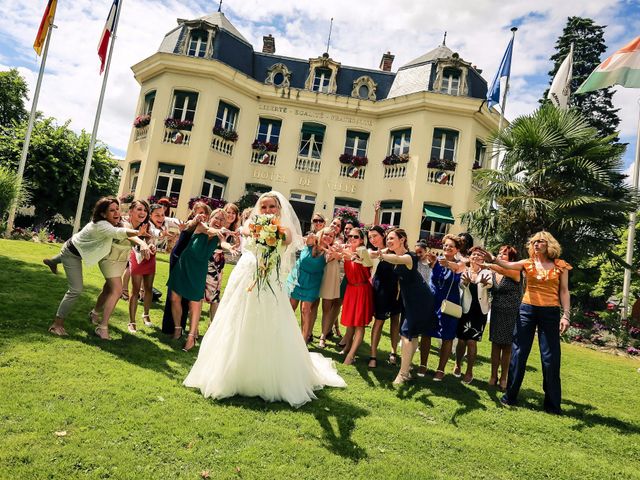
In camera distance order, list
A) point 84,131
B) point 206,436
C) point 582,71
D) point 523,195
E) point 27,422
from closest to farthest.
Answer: point 27,422
point 206,436
point 523,195
point 84,131
point 582,71

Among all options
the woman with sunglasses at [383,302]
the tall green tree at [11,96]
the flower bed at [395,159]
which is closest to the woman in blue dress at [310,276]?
the woman with sunglasses at [383,302]

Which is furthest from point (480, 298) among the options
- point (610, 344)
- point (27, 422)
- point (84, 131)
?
point (84, 131)

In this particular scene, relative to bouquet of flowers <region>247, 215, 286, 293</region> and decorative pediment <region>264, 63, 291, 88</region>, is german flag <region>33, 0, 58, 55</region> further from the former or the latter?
bouquet of flowers <region>247, 215, 286, 293</region>

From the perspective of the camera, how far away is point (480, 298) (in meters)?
5.77

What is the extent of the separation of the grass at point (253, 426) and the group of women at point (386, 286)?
A: 462mm

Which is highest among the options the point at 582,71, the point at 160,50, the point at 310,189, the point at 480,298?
the point at 582,71

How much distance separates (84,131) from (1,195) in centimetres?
1039

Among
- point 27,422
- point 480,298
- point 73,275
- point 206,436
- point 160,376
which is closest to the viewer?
point 27,422

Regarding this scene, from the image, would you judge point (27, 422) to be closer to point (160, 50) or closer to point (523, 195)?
point (523, 195)

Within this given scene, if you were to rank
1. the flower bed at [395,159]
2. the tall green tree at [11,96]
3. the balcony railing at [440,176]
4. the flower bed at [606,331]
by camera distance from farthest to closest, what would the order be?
the tall green tree at [11,96], the flower bed at [395,159], the balcony railing at [440,176], the flower bed at [606,331]

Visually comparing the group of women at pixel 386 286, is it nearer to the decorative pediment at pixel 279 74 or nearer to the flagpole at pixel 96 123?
the flagpole at pixel 96 123

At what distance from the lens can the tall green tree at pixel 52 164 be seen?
18.0 meters

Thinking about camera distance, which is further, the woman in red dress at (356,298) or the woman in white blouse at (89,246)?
the woman in red dress at (356,298)

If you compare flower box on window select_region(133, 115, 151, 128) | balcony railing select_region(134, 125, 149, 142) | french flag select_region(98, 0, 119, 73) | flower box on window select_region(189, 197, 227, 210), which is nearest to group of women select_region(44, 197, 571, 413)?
flower box on window select_region(189, 197, 227, 210)
